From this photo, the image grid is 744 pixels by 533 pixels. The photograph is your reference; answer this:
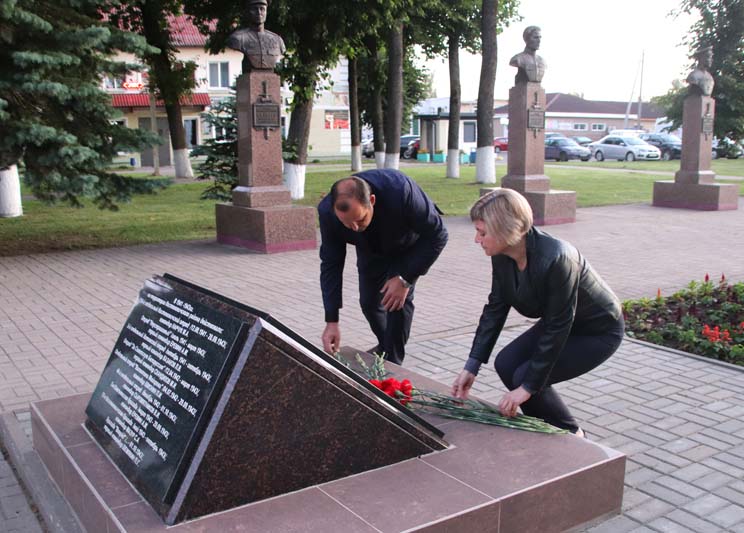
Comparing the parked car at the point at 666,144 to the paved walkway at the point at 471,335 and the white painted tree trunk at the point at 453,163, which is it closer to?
the white painted tree trunk at the point at 453,163

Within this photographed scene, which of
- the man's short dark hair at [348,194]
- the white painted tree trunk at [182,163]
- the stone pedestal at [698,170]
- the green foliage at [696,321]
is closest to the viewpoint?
the man's short dark hair at [348,194]

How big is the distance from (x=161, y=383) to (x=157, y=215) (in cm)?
1264

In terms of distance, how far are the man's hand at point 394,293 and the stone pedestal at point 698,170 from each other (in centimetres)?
1321

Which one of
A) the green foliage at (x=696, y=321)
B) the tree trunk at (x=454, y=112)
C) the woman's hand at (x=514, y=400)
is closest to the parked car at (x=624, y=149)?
the tree trunk at (x=454, y=112)

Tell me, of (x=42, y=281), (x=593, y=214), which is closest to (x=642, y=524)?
(x=42, y=281)

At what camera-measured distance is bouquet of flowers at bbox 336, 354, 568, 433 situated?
11.8 ft

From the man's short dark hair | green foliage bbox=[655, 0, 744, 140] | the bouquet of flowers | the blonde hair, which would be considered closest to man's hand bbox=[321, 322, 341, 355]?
the bouquet of flowers

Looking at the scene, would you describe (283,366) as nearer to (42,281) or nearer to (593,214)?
(42,281)

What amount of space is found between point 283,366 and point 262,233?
25.4 feet

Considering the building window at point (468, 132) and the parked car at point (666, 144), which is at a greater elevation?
the building window at point (468, 132)

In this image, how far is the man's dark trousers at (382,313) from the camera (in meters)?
4.94

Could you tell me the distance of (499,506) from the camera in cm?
295

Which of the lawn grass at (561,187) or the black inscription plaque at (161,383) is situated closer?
the black inscription plaque at (161,383)

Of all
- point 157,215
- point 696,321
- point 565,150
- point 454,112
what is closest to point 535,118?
point 157,215
